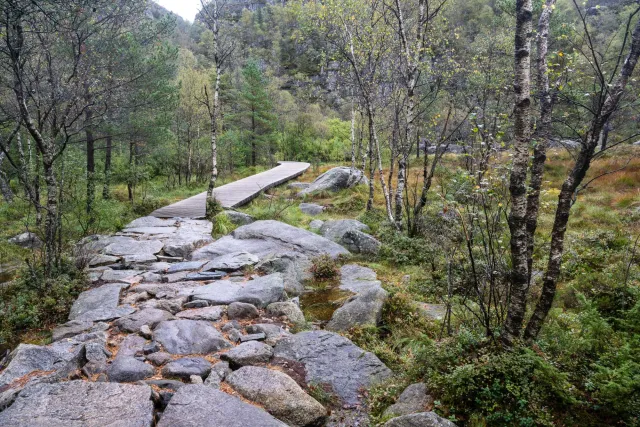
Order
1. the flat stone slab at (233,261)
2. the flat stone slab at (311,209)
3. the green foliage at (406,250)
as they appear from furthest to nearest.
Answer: the flat stone slab at (311,209) < the green foliage at (406,250) < the flat stone slab at (233,261)

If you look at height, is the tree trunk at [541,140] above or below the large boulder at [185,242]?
above

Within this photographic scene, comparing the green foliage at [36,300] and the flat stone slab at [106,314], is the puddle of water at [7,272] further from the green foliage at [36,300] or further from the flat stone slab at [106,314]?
the flat stone slab at [106,314]

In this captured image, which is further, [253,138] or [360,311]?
[253,138]

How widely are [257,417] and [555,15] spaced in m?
24.0

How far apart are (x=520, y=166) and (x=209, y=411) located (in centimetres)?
337

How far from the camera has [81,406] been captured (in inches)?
116

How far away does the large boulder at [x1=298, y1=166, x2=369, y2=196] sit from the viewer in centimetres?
1727

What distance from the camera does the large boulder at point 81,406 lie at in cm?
276

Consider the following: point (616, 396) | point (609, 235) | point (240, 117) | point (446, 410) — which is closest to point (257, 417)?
point (446, 410)

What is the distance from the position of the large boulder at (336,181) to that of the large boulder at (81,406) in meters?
13.9

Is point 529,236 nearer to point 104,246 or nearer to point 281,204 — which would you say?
point 104,246

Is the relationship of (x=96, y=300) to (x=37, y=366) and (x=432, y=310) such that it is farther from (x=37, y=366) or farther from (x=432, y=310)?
(x=432, y=310)

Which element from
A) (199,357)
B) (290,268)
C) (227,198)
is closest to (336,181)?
(227,198)

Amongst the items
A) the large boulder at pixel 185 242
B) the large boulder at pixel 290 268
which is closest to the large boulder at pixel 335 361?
the large boulder at pixel 290 268
